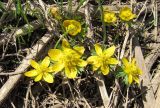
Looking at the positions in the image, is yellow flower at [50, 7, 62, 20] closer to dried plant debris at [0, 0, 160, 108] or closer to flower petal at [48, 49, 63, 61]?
dried plant debris at [0, 0, 160, 108]

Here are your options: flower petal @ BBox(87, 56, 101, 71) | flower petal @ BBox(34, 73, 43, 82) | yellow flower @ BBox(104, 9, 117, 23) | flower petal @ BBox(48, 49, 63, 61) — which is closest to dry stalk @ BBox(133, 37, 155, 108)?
yellow flower @ BBox(104, 9, 117, 23)

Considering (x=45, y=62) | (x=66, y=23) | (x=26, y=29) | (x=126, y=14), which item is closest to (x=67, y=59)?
(x=45, y=62)

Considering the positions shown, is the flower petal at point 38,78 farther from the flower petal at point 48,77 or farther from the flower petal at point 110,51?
the flower petal at point 110,51

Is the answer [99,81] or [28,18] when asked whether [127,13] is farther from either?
[28,18]

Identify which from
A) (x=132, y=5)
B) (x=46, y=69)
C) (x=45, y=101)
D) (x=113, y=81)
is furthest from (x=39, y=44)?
(x=132, y=5)

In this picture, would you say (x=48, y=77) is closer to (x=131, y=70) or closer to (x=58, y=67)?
(x=58, y=67)

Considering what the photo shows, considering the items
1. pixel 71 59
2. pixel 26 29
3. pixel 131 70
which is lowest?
pixel 131 70

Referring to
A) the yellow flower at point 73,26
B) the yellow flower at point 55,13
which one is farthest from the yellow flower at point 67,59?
the yellow flower at point 55,13
